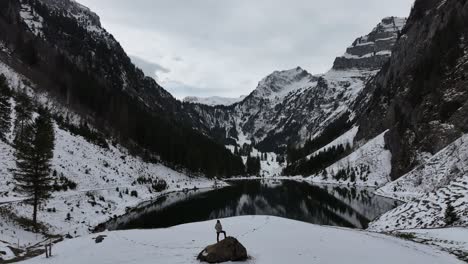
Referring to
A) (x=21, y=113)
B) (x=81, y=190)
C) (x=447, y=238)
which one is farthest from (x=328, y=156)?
(x=447, y=238)

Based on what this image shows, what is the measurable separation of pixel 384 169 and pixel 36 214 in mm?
106815

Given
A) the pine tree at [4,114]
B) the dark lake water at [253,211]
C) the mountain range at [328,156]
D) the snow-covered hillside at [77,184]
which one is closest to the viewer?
the snow-covered hillside at [77,184]

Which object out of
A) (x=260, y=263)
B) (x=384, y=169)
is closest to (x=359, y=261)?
(x=260, y=263)

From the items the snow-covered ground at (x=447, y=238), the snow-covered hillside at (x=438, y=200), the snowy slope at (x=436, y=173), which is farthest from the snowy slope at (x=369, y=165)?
the snow-covered ground at (x=447, y=238)

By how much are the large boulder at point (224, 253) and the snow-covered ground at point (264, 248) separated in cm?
62

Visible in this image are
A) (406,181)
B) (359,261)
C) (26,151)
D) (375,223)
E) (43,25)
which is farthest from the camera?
(43,25)

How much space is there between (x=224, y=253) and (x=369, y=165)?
118763 millimetres

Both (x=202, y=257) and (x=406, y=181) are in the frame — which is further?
(x=406, y=181)

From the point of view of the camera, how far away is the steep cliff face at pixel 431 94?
8338 cm

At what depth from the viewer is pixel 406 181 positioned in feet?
249

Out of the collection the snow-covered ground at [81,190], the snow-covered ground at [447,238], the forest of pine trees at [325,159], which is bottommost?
the snow-covered ground at [447,238]

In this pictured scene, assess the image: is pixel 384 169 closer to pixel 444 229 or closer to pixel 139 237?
pixel 444 229

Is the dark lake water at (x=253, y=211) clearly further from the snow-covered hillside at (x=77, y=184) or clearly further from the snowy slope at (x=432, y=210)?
the snowy slope at (x=432, y=210)

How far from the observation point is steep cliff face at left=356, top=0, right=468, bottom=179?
274 feet
